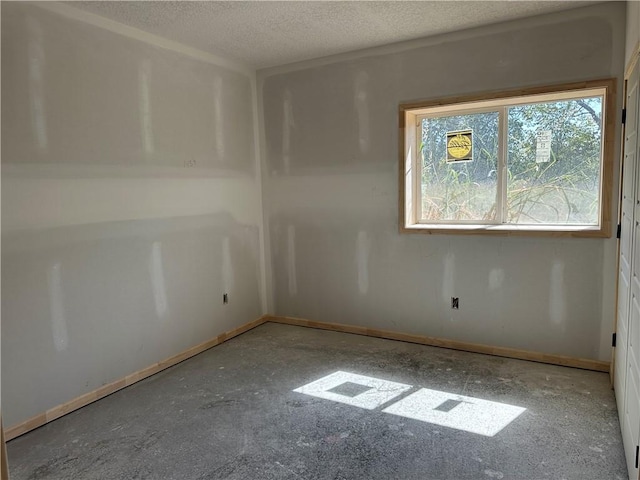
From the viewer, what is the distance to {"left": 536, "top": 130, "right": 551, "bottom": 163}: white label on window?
3545 millimetres

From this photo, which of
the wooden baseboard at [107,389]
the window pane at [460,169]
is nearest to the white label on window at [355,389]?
the wooden baseboard at [107,389]

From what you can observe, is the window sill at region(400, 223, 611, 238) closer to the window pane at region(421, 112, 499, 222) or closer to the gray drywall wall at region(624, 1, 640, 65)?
the window pane at region(421, 112, 499, 222)

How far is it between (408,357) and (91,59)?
3.24 metres

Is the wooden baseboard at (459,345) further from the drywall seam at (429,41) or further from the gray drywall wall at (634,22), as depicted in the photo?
the drywall seam at (429,41)

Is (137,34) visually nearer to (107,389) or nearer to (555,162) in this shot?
(107,389)

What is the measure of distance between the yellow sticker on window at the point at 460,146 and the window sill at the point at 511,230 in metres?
0.58

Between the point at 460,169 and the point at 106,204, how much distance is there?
9.27 ft

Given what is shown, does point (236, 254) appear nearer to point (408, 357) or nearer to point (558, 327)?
point (408, 357)

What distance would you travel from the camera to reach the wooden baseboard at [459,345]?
344 centimetres

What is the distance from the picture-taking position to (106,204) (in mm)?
3227

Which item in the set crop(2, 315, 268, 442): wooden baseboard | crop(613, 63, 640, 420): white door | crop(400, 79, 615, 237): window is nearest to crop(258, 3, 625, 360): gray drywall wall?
crop(400, 79, 615, 237): window

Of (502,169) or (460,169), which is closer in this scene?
(502,169)

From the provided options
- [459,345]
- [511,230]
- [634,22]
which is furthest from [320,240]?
[634,22]

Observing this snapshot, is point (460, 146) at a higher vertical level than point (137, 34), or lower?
lower
